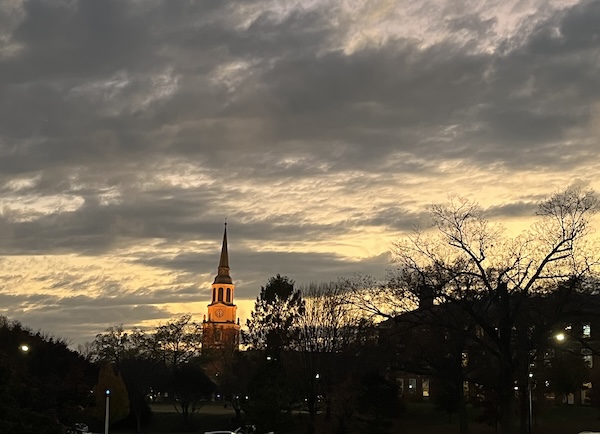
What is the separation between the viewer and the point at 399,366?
4797 cm

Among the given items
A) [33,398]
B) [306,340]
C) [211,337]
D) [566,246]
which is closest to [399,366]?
[566,246]

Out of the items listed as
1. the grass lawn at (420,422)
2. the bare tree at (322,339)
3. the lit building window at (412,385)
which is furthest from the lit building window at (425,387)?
the bare tree at (322,339)

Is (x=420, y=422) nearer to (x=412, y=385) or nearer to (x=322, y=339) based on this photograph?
(x=322, y=339)

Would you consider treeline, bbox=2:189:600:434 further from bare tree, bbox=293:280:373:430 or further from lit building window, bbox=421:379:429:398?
lit building window, bbox=421:379:429:398

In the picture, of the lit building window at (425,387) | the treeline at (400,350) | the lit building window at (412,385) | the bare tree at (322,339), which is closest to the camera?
the treeline at (400,350)

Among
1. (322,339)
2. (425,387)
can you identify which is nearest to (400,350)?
(322,339)

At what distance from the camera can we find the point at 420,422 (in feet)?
271

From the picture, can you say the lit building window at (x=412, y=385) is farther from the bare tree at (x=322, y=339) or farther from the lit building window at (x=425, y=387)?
the bare tree at (x=322, y=339)

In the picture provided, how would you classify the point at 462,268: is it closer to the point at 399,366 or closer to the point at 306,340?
the point at 399,366

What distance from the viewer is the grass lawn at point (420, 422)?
69.2 meters

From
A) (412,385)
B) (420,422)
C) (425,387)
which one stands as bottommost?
(420,422)

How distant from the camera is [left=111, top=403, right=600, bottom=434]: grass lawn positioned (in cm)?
6919

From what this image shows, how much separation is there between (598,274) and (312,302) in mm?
42037

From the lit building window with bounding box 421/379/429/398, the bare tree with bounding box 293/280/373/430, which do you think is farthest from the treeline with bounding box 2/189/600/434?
the lit building window with bounding box 421/379/429/398
